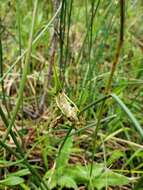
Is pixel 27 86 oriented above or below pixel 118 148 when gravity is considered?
above

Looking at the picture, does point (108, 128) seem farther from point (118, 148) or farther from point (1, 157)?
point (1, 157)

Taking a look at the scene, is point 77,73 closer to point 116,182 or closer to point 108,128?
point 108,128

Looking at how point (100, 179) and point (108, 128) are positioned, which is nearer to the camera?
point (100, 179)

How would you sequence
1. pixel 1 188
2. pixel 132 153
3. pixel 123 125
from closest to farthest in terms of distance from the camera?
1. pixel 1 188
2. pixel 132 153
3. pixel 123 125

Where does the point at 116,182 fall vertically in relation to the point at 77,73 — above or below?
below

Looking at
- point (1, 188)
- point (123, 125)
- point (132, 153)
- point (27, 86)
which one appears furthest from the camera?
point (27, 86)

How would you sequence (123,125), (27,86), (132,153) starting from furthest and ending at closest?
(27,86) → (123,125) → (132,153)

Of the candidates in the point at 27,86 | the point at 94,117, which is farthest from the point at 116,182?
the point at 27,86

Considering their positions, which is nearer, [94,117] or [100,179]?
[100,179]

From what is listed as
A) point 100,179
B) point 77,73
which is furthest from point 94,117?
point 100,179
